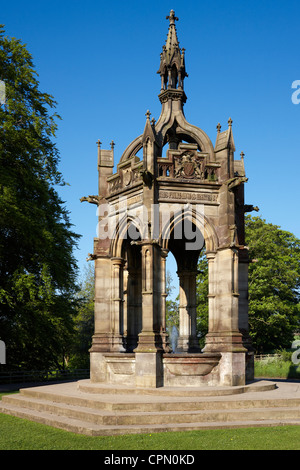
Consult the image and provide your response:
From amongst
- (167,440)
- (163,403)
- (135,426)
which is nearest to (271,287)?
(163,403)

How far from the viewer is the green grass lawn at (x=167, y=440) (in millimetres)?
9469

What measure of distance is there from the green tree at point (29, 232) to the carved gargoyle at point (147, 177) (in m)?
7.99

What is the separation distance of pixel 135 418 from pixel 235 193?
321 inches

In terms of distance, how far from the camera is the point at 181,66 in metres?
18.0

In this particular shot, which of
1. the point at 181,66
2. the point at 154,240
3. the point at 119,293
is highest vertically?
the point at 181,66

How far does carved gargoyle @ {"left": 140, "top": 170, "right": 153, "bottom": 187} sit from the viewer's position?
1555 centimetres

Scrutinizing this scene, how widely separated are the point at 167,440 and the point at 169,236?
23.8ft

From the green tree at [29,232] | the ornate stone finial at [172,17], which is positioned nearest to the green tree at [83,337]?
the green tree at [29,232]

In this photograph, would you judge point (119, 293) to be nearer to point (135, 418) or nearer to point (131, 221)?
point (131, 221)

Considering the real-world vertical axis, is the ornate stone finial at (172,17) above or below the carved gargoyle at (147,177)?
above

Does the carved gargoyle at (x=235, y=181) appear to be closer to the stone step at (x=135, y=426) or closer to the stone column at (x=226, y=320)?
the stone column at (x=226, y=320)

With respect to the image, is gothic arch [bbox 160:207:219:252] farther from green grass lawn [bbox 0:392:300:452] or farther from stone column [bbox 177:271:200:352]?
green grass lawn [bbox 0:392:300:452]

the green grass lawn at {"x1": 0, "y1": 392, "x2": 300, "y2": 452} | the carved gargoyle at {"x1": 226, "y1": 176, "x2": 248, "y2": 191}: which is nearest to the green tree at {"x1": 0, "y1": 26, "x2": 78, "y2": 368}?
the carved gargoyle at {"x1": 226, "y1": 176, "x2": 248, "y2": 191}

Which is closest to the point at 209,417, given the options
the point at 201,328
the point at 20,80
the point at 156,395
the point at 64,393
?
the point at 156,395
